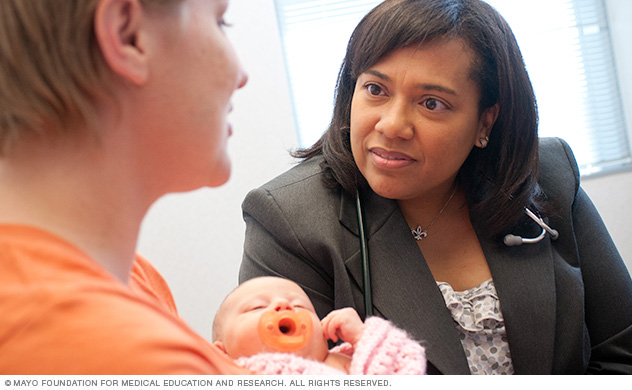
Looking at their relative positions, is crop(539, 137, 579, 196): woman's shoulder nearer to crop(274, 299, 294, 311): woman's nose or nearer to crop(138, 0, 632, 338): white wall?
crop(274, 299, 294, 311): woman's nose

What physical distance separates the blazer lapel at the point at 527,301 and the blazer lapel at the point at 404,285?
18cm

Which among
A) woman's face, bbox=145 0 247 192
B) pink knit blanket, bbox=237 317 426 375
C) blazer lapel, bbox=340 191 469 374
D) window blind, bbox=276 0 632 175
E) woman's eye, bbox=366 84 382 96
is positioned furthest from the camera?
window blind, bbox=276 0 632 175

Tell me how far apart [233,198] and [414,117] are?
1.88m

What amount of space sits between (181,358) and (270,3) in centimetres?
293

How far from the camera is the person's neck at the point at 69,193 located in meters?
0.47

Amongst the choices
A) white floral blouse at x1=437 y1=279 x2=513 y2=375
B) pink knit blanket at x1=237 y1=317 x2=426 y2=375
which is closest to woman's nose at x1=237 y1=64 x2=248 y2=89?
pink knit blanket at x1=237 y1=317 x2=426 y2=375

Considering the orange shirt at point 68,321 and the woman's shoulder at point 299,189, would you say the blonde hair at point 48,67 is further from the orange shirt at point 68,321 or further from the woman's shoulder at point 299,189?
the woman's shoulder at point 299,189

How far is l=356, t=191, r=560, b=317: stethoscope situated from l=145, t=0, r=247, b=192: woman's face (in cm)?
80

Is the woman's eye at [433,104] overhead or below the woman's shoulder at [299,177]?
overhead

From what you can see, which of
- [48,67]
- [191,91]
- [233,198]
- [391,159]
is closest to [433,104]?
[391,159]

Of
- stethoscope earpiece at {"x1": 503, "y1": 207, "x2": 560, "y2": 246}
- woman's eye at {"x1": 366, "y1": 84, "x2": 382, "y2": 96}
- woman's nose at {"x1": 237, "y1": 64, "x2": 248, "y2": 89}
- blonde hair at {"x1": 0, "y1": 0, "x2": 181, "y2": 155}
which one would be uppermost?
blonde hair at {"x1": 0, "y1": 0, "x2": 181, "y2": 155}

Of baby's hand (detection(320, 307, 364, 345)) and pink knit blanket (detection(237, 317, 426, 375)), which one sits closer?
pink knit blanket (detection(237, 317, 426, 375))

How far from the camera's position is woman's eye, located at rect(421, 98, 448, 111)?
53.5 inches

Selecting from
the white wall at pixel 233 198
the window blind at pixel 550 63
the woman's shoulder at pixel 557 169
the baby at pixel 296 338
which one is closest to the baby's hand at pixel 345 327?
the baby at pixel 296 338
